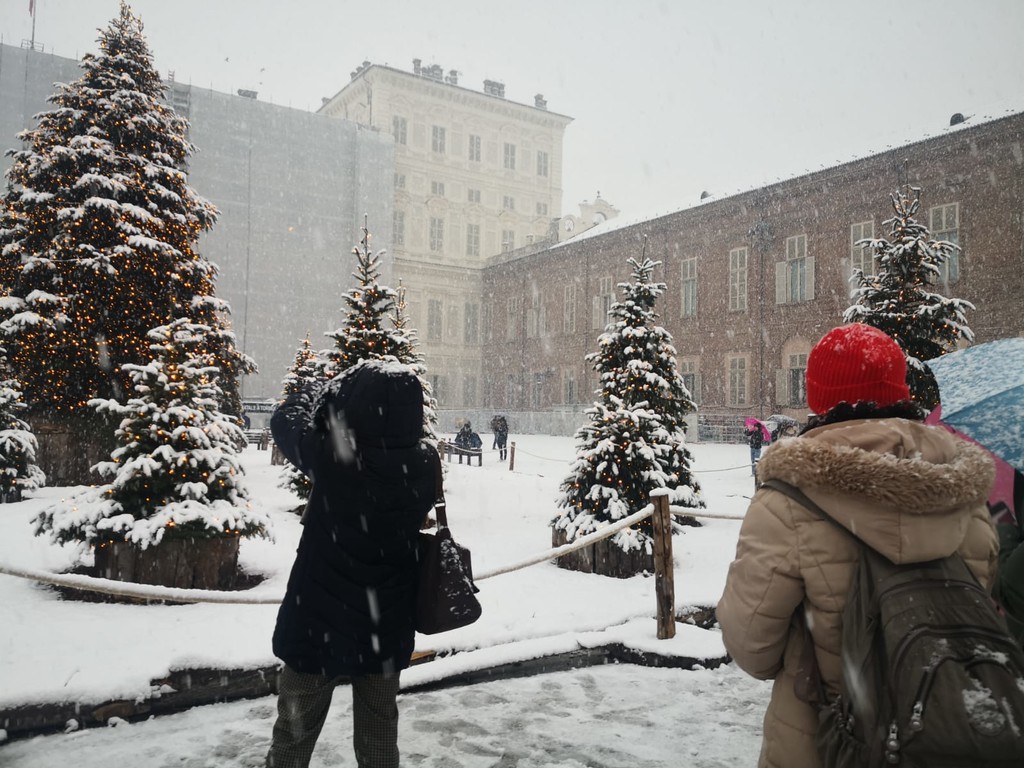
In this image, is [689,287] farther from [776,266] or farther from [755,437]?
[755,437]

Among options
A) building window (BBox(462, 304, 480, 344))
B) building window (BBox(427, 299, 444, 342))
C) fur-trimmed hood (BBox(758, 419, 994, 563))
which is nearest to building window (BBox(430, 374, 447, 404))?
building window (BBox(427, 299, 444, 342))

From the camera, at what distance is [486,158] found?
51156 millimetres

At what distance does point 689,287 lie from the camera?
32.7m

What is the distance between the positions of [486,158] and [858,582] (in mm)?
52225

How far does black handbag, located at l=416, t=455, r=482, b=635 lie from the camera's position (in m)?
2.66

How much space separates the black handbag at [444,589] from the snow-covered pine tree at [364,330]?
725 centimetres

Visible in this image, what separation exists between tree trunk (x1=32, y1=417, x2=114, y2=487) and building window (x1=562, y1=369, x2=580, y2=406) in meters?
28.2

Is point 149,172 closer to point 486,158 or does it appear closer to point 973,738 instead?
point 973,738

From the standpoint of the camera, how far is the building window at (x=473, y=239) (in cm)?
4997

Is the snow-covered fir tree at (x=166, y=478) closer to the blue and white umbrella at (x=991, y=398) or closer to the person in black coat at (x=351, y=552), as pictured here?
the person in black coat at (x=351, y=552)

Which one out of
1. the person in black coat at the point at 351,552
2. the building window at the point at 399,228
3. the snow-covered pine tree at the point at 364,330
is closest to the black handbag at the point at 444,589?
the person in black coat at the point at 351,552

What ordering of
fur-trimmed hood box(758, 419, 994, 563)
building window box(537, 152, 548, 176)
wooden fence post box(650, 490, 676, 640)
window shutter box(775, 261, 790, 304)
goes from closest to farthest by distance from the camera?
fur-trimmed hood box(758, 419, 994, 563) → wooden fence post box(650, 490, 676, 640) → window shutter box(775, 261, 790, 304) → building window box(537, 152, 548, 176)

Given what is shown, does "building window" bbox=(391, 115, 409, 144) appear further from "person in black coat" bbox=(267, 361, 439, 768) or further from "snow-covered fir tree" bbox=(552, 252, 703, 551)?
"person in black coat" bbox=(267, 361, 439, 768)

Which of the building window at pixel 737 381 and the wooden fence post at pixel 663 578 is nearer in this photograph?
the wooden fence post at pixel 663 578
